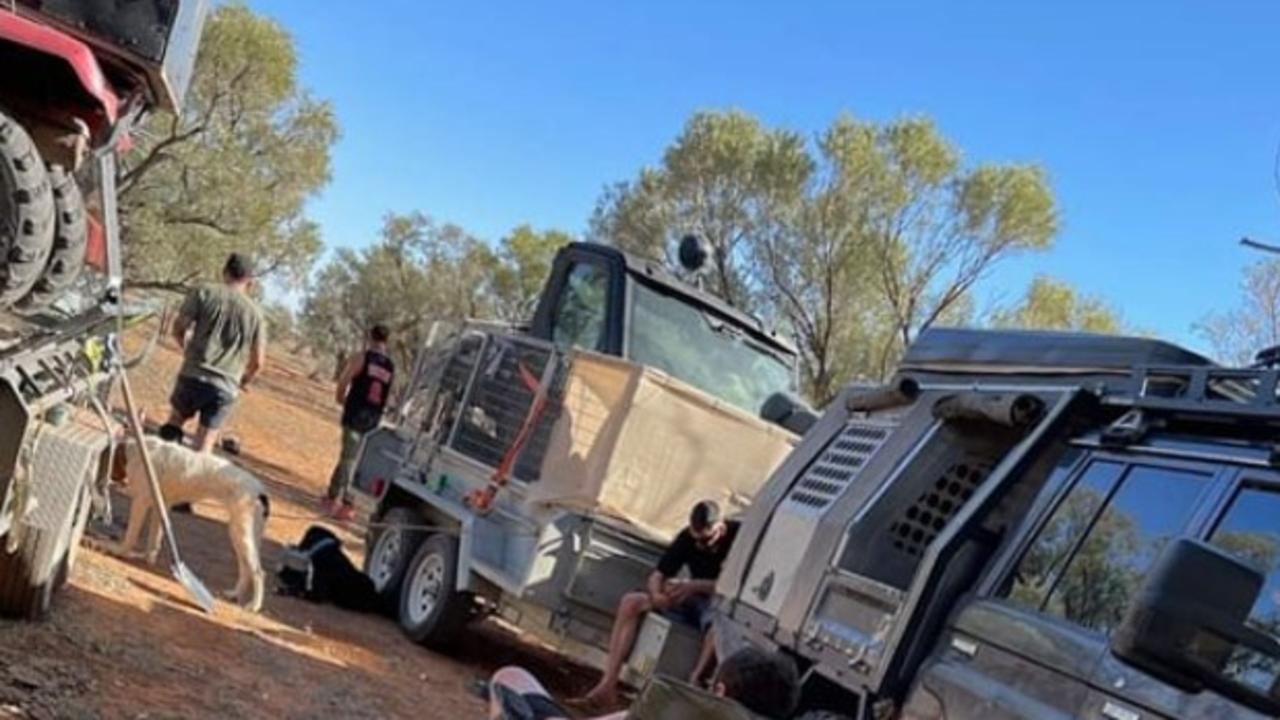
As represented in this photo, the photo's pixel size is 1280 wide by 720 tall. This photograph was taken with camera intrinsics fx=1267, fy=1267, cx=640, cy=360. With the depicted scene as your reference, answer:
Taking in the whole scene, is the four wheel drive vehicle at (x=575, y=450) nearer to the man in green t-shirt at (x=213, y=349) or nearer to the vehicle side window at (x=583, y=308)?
the vehicle side window at (x=583, y=308)

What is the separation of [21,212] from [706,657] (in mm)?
3109

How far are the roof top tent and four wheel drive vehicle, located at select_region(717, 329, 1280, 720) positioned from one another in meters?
→ 3.20

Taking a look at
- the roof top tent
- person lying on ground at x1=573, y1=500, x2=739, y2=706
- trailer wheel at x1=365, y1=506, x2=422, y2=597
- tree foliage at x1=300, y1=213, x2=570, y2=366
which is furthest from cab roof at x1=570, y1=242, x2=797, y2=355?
tree foliage at x1=300, y1=213, x2=570, y2=366

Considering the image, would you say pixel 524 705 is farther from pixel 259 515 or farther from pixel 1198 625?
pixel 259 515

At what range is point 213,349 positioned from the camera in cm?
864

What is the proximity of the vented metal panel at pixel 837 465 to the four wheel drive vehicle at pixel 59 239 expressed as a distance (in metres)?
2.58

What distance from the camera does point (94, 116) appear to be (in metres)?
5.28

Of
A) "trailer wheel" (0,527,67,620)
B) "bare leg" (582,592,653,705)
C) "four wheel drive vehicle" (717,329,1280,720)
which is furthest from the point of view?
"bare leg" (582,592,653,705)

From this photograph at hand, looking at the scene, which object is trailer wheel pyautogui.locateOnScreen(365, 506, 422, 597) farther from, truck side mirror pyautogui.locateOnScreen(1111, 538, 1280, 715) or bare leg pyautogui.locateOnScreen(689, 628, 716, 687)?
truck side mirror pyautogui.locateOnScreen(1111, 538, 1280, 715)

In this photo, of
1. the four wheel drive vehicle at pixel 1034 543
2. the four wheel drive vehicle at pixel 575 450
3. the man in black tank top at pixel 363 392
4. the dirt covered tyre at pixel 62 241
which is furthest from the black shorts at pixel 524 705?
the man in black tank top at pixel 363 392

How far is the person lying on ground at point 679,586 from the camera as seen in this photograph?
6047mm

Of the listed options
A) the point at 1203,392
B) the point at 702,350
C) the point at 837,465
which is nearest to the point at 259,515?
the point at 702,350

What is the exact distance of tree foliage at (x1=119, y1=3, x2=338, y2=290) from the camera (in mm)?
22656

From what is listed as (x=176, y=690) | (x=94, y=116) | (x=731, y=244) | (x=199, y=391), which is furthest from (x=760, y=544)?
(x=731, y=244)
